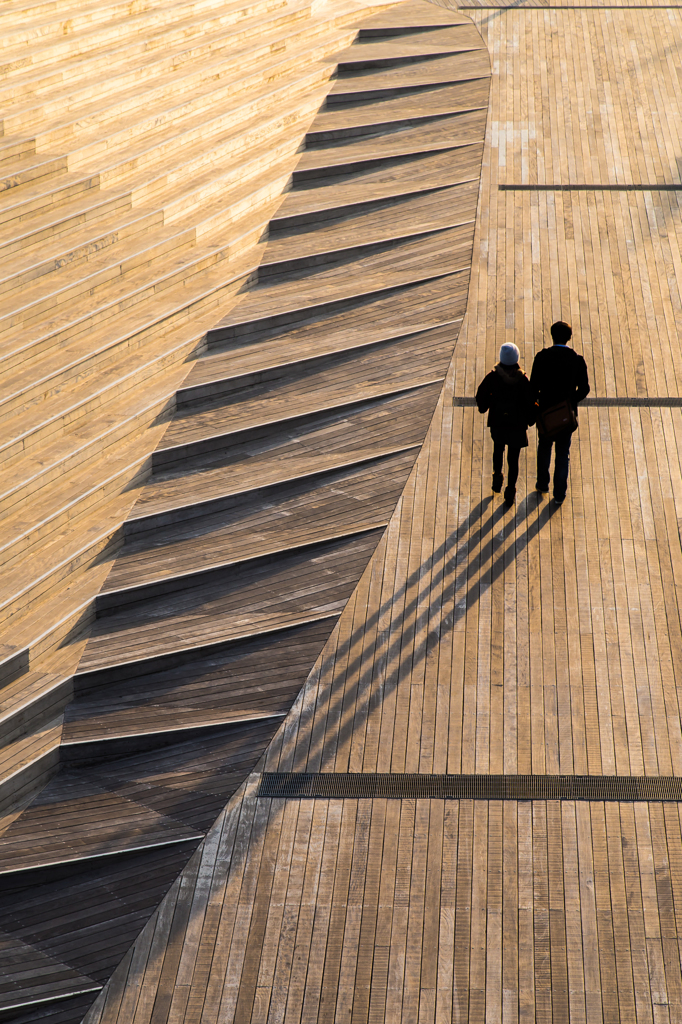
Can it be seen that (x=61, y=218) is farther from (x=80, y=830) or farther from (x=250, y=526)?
(x=80, y=830)

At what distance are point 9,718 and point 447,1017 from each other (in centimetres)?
277

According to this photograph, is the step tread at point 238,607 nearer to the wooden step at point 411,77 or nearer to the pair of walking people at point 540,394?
the pair of walking people at point 540,394

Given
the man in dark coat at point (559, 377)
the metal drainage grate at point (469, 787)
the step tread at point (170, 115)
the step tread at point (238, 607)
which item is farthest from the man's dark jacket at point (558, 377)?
the step tread at point (170, 115)

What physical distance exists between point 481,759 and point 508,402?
227 centimetres

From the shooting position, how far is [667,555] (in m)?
6.43

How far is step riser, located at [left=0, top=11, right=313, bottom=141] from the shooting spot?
26.8ft

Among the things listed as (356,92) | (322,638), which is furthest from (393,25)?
(322,638)

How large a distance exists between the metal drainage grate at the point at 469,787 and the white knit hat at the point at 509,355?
2.53 metres

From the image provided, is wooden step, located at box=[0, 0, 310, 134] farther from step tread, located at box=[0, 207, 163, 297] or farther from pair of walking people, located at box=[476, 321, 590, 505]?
pair of walking people, located at box=[476, 321, 590, 505]

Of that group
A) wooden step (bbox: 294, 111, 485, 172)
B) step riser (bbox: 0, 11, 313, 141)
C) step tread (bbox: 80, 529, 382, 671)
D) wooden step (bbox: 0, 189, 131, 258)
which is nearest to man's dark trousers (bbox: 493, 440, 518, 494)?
step tread (bbox: 80, 529, 382, 671)

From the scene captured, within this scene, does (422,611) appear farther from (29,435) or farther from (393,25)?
(393,25)

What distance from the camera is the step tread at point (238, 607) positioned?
236 inches

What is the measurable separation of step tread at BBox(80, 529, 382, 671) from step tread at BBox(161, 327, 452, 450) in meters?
1.23

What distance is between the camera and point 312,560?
652 cm
